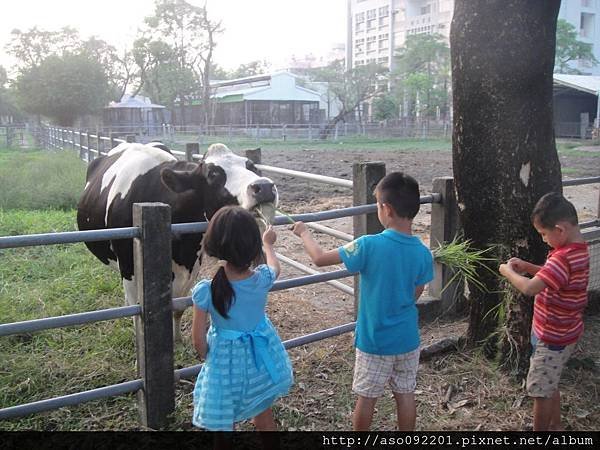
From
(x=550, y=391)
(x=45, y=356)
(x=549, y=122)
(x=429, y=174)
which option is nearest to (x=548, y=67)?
(x=549, y=122)

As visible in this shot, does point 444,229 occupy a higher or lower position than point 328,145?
higher

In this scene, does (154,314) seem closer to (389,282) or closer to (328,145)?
(389,282)

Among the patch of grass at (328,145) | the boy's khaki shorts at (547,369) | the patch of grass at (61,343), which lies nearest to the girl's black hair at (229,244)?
the patch of grass at (61,343)

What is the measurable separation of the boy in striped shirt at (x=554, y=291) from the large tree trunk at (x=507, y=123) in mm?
779

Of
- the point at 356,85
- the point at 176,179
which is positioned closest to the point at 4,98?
the point at 356,85

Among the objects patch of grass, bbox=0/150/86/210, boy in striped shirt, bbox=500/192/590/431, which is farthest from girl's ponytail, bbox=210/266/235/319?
patch of grass, bbox=0/150/86/210

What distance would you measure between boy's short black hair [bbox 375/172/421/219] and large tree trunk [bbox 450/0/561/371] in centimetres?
124

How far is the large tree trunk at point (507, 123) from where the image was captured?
3607 mm

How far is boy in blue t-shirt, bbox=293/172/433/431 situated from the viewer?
2746 millimetres

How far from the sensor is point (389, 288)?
2762 millimetres

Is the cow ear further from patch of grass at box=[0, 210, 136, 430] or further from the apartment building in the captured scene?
the apartment building

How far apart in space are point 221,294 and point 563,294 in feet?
5.33

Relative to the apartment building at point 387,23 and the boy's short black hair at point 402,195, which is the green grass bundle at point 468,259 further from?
the apartment building at point 387,23

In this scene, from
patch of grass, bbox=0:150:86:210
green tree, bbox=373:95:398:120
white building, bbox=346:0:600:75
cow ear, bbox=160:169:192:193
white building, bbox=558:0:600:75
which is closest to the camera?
cow ear, bbox=160:169:192:193
